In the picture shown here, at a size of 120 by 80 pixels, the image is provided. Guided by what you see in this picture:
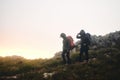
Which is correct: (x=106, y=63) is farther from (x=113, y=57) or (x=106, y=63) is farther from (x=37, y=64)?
(x=37, y=64)

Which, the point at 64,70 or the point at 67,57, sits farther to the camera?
the point at 67,57

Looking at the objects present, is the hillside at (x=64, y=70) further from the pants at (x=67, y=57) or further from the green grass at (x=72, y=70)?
the pants at (x=67, y=57)

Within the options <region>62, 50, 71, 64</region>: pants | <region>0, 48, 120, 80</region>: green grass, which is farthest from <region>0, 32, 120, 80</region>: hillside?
<region>62, 50, 71, 64</region>: pants

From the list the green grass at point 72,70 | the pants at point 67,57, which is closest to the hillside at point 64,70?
the green grass at point 72,70

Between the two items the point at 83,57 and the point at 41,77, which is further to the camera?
the point at 83,57

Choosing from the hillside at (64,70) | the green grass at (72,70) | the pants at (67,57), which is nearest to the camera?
the green grass at (72,70)

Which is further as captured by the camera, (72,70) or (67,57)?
(67,57)

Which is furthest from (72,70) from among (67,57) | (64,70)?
(67,57)

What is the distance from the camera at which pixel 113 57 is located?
19.3 metres

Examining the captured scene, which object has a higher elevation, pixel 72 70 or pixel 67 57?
pixel 67 57

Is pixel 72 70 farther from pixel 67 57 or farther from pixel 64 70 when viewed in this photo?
pixel 67 57

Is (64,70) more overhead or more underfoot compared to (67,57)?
more underfoot

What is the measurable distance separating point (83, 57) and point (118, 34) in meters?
9.06

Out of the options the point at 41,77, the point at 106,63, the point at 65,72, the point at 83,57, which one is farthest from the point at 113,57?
the point at 41,77
